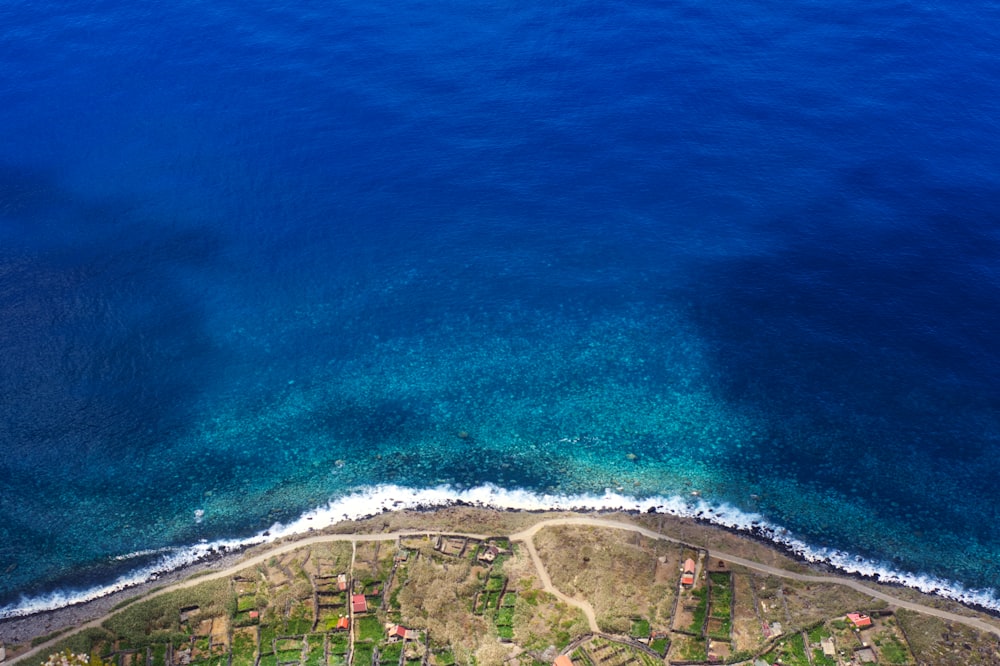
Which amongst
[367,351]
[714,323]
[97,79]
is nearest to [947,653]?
[714,323]

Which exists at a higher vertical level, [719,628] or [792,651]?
[719,628]

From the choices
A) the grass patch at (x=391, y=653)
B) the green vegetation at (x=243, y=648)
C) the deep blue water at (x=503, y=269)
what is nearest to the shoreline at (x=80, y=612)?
the deep blue water at (x=503, y=269)

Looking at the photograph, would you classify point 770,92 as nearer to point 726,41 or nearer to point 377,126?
point 726,41

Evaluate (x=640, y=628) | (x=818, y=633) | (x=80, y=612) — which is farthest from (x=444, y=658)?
(x=80, y=612)

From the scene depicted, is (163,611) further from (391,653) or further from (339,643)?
(391,653)

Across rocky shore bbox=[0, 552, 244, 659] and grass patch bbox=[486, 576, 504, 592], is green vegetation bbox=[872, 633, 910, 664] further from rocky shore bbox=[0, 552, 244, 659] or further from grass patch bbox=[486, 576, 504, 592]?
rocky shore bbox=[0, 552, 244, 659]
